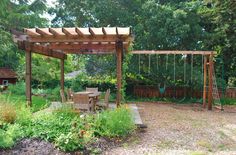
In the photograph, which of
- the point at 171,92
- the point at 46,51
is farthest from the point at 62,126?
the point at 171,92

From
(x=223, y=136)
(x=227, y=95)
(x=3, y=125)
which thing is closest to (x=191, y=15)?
(x=227, y=95)

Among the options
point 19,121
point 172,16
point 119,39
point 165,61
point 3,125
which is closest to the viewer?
point 3,125

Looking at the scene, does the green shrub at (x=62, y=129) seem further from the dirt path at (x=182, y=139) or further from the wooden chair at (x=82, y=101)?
the wooden chair at (x=82, y=101)

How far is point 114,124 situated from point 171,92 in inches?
447

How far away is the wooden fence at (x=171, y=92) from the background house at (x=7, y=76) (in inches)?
388

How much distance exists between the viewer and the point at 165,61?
1667cm

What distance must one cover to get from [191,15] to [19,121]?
483 inches

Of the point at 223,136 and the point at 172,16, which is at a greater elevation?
the point at 172,16

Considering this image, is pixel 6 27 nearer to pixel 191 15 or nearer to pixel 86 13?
pixel 86 13

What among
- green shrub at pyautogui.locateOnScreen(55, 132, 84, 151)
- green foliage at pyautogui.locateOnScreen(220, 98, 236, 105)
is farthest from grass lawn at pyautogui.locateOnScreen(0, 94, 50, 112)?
green foliage at pyautogui.locateOnScreen(220, 98, 236, 105)

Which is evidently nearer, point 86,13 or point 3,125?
point 3,125

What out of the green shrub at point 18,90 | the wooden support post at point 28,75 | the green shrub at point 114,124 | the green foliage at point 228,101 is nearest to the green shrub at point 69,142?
the green shrub at point 114,124

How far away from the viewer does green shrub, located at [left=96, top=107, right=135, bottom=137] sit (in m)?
6.64

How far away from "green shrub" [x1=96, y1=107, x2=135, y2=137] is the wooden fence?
1065cm
